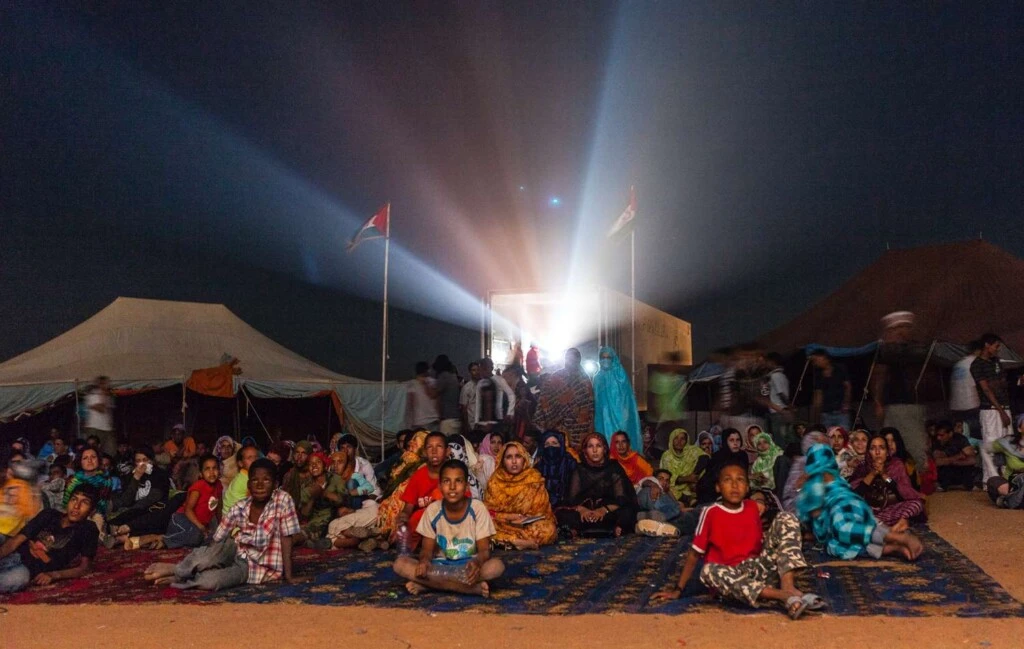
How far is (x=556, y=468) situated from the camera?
791 centimetres

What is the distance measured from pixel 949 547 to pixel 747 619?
2.87 metres

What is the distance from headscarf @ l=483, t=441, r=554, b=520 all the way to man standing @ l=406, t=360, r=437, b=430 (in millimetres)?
5143

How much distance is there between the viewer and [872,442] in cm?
673

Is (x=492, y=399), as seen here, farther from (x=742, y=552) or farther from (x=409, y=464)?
(x=742, y=552)

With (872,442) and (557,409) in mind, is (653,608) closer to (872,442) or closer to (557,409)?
(872,442)

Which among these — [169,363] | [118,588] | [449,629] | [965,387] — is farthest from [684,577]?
[169,363]

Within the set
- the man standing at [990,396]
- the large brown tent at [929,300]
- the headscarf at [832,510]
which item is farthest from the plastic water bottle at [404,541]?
the large brown tent at [929,300]

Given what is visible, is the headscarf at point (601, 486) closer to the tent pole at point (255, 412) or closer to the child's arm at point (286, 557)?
the child's arm at point (286, 557)

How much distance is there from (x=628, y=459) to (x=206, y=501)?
3.92 meters

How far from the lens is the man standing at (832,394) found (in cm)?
756

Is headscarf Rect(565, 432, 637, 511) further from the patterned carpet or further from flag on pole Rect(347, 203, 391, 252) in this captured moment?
flag on pole Rect(347, 203, 391, 252)

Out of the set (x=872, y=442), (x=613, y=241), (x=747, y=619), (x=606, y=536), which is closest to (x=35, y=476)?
(x=606, y=536)

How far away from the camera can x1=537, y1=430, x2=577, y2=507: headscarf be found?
781cm

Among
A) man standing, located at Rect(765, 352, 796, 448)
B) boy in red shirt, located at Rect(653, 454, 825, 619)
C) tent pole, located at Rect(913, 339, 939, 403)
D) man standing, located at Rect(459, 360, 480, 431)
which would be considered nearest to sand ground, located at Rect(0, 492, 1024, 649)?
boy in red shirt, located at Rect(653, 454, 825, 619)
